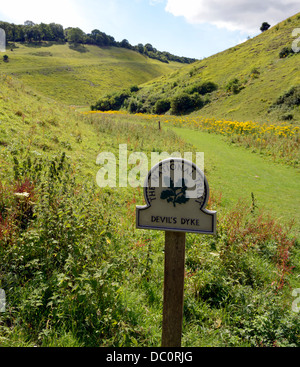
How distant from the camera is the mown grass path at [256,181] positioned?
27.2ft

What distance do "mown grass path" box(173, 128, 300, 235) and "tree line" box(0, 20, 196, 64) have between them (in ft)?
455

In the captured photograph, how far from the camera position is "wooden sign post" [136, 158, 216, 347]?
93.7 inches

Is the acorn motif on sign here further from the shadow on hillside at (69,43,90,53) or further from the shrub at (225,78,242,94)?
the shadow on hillside at (69,43,90,53)

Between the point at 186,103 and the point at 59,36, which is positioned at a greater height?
the point at 59,36

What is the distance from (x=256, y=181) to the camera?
10914 mm

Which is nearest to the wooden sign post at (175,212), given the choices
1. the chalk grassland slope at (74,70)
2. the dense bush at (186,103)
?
the dense bush at (186,103)

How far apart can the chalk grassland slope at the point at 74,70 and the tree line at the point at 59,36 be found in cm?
804

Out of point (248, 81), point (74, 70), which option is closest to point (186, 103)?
point (248, 81)

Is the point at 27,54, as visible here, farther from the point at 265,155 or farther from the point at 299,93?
the point at 265,155

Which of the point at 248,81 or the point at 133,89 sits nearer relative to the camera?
the point at 248,81

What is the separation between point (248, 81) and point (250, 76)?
171 cm

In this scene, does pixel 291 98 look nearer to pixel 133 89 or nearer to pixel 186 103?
pixel 186 103

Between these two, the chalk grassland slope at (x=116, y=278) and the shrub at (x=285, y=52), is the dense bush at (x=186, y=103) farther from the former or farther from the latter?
the chalk grassland slope at (x=116, y=278)
